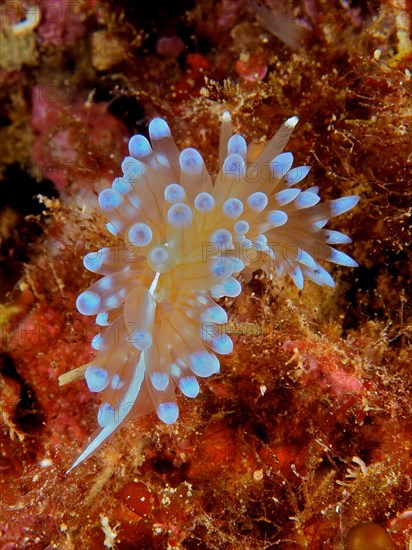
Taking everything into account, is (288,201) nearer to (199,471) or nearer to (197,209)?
(197,209)

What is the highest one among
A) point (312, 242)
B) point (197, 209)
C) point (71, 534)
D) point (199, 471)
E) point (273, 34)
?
point (273, 34)

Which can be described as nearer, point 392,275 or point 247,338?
point 247,338

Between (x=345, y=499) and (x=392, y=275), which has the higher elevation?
(x=392, y=275)

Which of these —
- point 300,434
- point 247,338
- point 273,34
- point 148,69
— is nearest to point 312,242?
point 247,338

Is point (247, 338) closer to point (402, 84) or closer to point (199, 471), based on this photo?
point (199, 471)

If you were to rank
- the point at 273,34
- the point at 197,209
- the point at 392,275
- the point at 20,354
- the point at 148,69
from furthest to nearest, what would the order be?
the point at 148,69
the point at 273,34
the point at 20,354
the point at 392,275
the point at 197,209

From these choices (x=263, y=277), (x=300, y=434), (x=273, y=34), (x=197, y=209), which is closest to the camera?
(x=197, y=209)
